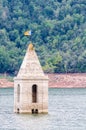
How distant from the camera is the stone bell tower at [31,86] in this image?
7900 cm

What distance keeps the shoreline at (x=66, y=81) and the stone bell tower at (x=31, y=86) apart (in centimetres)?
10083

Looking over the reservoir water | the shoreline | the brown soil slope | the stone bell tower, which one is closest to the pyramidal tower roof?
the stone bell tower

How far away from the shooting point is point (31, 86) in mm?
79250

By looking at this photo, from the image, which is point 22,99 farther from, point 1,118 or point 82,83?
Answer: point 82,83

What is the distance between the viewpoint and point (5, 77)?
616ft

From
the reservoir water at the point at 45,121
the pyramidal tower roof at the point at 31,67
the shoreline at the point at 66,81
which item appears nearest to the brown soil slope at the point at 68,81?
the shoreline at the point at 66,81

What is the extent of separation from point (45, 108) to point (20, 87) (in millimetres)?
2443

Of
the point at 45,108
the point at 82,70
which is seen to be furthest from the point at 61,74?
the point at 45,108

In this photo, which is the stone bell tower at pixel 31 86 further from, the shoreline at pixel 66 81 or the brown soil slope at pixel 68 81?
the brown soil slope at pixel 68 81

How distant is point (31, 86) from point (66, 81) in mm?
108872

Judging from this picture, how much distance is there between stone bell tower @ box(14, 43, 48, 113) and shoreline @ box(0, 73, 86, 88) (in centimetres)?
10083

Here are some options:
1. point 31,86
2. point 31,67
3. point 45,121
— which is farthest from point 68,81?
point 45,121

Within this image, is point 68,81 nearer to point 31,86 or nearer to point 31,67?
point 31,86

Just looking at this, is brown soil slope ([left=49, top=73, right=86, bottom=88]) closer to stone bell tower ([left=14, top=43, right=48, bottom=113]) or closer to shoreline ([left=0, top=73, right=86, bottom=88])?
shoreline ([left=0, top=73, right=86, bottom=88])
